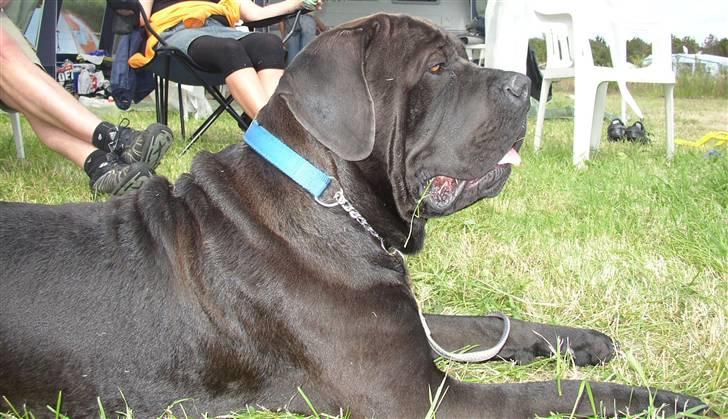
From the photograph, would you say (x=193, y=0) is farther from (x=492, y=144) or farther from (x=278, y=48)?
(x=492, y=144)

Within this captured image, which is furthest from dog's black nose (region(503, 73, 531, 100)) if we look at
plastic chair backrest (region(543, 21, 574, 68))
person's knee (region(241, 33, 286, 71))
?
plastic chair backrest (region(543, 21, 574, 68))

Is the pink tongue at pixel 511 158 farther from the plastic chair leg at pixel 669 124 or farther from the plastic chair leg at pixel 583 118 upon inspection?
the plastic chair leg at pixel 669 124

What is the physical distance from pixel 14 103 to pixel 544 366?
371 cm

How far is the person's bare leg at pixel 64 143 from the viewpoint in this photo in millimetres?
4414

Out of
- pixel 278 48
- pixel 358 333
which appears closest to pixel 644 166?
pixel 278 48

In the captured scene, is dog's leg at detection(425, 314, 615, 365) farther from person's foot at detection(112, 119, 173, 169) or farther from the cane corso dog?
person's foot at detection(112, 119, 173, 169)

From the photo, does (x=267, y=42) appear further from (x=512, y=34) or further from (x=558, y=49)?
(x=558, y=49)

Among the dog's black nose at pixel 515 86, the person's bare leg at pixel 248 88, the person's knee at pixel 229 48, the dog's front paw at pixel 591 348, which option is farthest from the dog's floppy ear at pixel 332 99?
the person's knee at pixel 229 48

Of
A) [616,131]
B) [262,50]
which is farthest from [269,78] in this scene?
[616,131]

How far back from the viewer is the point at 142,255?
2.10 metres

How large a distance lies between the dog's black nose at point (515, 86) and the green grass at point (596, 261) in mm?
899

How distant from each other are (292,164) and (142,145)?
233cm

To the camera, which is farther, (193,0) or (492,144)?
(193,0)

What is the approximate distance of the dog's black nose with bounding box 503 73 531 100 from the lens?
236 centimetres
